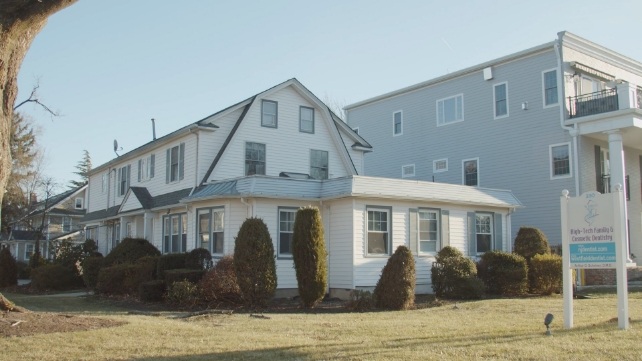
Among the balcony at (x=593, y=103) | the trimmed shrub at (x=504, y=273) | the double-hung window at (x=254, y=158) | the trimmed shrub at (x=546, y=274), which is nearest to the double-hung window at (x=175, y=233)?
the double-hung window at (x=254, y=158)

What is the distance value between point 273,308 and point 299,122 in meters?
10.5

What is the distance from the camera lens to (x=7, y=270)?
27.5 m

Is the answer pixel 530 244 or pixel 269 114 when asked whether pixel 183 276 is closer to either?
pixel 269 114

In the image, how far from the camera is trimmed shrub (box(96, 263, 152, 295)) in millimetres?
20812

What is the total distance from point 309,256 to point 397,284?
246cm

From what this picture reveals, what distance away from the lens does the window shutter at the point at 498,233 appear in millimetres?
23609

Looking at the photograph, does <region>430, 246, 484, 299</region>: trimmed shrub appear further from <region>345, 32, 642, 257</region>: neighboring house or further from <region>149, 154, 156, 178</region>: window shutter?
<region>149, 154, 156, 178</region>: window shutter

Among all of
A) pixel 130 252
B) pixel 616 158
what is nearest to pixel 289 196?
pixel 130 252

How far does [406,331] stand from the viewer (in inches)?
461

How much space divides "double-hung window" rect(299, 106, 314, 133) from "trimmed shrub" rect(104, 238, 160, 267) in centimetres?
770

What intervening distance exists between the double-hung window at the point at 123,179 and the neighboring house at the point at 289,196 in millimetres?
194

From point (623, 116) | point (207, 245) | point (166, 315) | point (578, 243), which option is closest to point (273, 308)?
point (166, 315)

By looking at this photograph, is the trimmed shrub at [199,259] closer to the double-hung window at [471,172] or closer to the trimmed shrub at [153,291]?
the trimmed shrub at [153,291]

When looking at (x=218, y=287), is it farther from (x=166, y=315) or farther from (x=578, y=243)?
(x=578, y=243)
